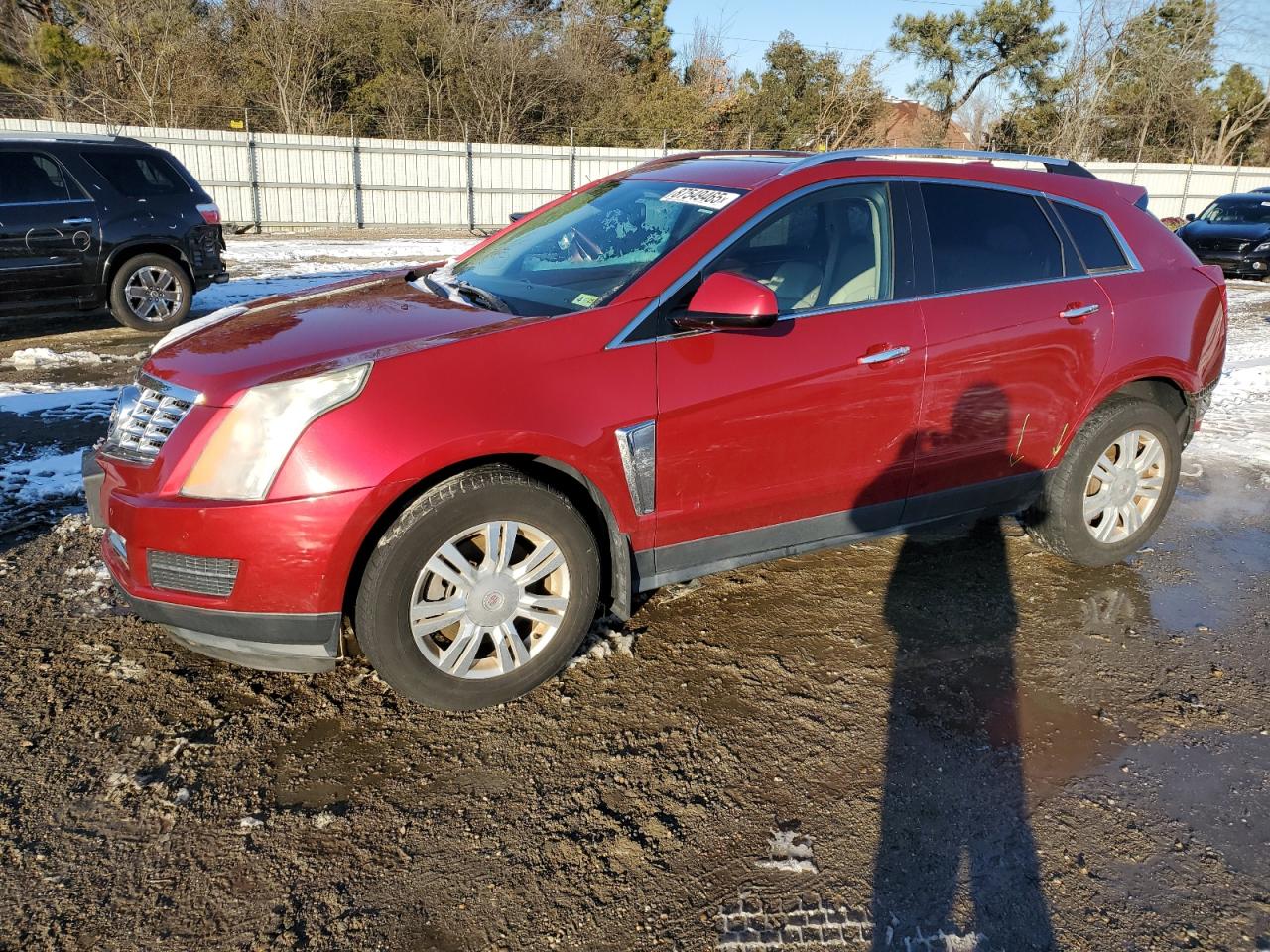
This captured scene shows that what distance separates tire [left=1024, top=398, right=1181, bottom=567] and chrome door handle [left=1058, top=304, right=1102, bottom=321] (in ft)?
1.61

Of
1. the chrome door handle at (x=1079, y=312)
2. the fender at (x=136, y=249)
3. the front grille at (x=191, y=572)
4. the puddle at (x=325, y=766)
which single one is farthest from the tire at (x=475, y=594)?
the fender at (x=136, y=249)

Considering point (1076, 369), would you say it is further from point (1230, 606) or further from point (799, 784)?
point (799, 784)

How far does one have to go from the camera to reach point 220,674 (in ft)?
11.0

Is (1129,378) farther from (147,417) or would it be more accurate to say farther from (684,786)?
(147,417)

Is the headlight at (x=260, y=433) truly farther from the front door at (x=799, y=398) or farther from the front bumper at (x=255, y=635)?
the front door at (x=799, y=398)

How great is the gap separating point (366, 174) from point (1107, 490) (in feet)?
66.9

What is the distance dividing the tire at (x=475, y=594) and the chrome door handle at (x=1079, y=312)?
7.58ft

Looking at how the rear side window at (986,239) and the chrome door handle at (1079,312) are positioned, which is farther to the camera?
the chrome door handle at (1079,312)

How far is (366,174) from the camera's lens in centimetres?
2162

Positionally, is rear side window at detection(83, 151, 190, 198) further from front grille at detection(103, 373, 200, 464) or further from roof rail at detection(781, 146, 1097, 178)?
roof rail at detection(781, 146, 1097, 178)

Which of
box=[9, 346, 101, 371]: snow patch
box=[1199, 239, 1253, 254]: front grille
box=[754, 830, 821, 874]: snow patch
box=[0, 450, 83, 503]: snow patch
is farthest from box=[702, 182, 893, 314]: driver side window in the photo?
box=[1199, 239, 1253, 254]: front grille

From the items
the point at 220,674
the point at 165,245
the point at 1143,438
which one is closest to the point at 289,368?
the point at 220,674

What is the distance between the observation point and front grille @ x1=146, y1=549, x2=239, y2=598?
278 cm

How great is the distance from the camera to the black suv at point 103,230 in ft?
27.3
